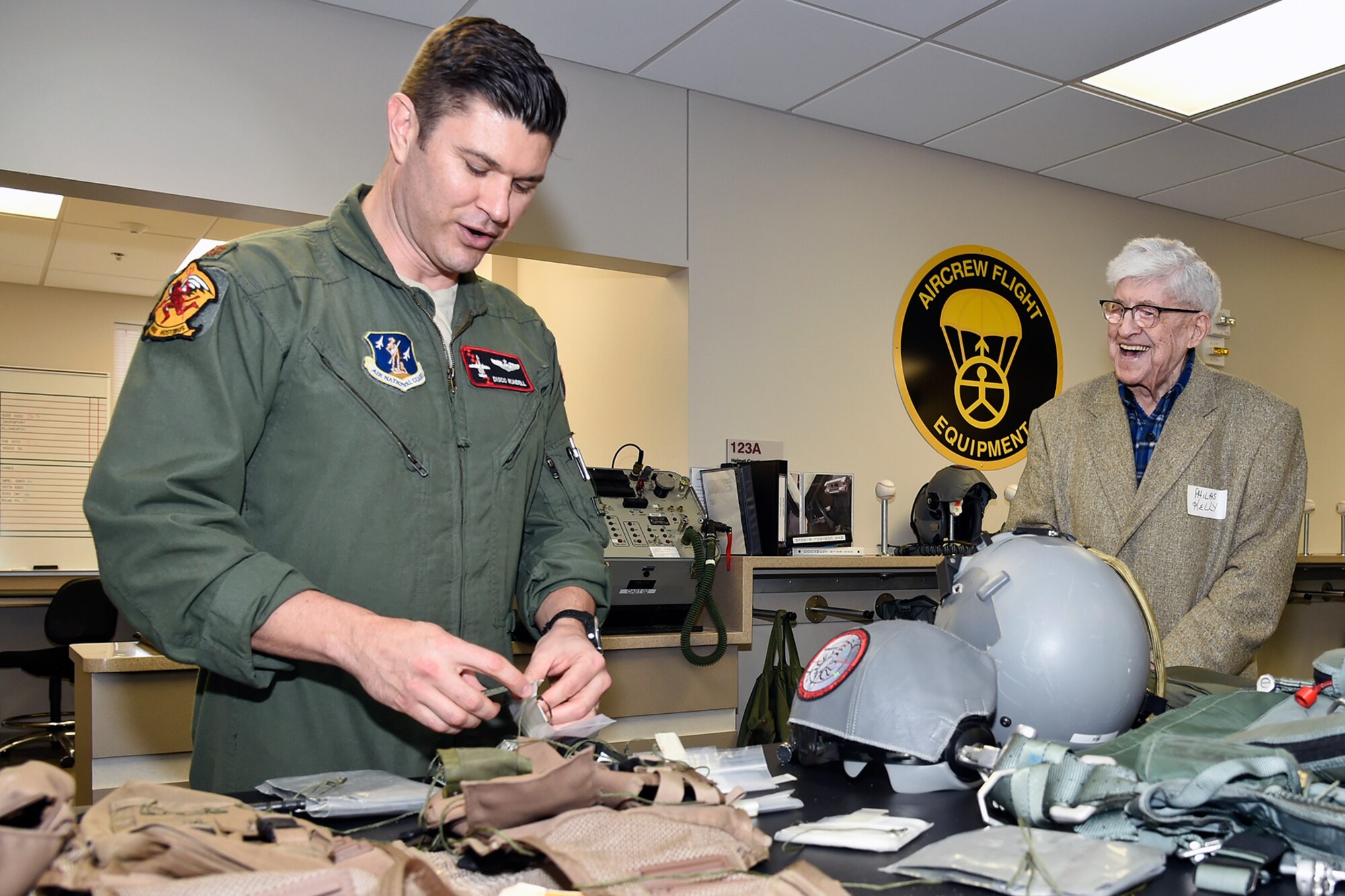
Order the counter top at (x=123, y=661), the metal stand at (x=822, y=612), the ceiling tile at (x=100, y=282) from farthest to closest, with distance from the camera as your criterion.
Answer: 1. the ceiling tile at (x=100, y=282)
2. the metal stand at (x=822, y=612)
3. the counter top at (x=123, y=661)

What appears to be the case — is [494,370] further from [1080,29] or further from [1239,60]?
[1239,60]

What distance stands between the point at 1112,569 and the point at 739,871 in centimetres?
83

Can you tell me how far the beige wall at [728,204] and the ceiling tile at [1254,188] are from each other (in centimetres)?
14

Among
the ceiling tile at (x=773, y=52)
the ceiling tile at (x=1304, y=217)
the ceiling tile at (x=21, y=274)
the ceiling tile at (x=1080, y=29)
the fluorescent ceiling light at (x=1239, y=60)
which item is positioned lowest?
the ceiling tile at (x=1304, y=217)

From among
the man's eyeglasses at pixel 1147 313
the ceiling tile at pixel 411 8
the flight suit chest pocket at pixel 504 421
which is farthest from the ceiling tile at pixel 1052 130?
the flight suit chest pocket at pixel 504 421

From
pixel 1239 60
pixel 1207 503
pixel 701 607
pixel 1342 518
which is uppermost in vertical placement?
pixel 1239 60

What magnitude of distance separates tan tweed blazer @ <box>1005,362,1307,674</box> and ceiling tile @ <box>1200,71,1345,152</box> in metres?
2.42

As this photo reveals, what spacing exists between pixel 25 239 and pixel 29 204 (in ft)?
3.04

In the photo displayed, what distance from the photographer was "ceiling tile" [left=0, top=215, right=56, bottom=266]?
6258mm

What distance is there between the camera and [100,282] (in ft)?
25.6

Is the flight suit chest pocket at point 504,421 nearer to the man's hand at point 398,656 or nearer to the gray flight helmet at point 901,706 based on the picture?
the man's hand at point 398,656

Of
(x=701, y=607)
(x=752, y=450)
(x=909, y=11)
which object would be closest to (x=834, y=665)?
(x=701, y=607)

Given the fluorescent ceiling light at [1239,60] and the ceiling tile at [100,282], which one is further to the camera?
the ceiling tile at [100,282]

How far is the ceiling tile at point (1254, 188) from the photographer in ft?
16.3
